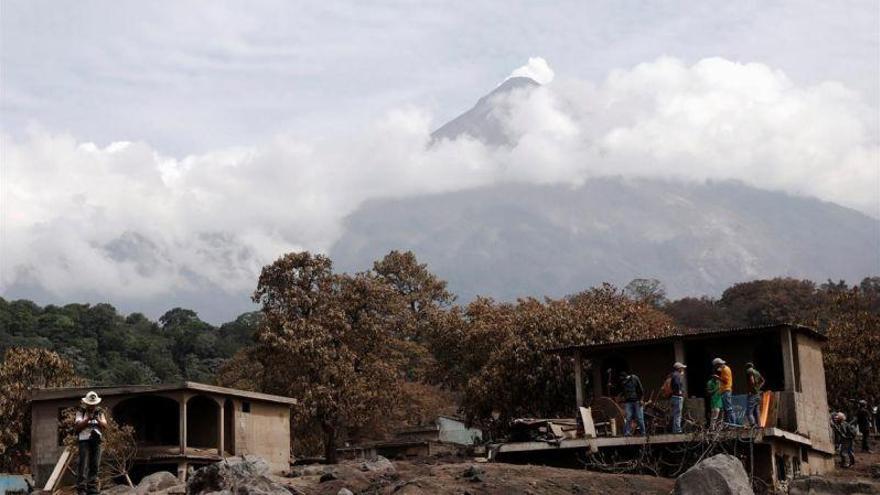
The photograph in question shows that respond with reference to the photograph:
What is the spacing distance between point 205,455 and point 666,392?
1464 cm

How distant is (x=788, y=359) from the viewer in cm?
3117

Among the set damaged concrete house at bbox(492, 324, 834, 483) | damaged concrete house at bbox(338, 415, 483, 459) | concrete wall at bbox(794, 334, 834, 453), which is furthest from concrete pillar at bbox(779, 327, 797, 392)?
damaged concrete house at bbox(338, 415, 483, 459)

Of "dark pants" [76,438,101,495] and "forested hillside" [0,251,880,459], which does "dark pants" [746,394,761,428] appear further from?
"dark pants" [76,438,101,495]

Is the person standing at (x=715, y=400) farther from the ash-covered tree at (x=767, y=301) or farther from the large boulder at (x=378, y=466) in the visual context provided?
the ash-covered tree at (x=767, y=301)

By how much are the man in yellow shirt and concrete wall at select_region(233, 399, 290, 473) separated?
574 inches

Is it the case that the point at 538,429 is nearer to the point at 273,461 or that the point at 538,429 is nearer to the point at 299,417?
the point at 273,461

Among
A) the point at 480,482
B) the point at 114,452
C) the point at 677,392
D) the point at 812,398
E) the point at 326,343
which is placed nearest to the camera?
the point at 480,482

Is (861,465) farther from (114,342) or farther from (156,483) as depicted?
(114,342)

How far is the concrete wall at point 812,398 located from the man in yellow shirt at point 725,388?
8.16 ft

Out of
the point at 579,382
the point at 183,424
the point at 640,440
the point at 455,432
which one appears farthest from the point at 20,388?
the point at 640,440

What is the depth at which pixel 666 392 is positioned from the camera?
29953 mm

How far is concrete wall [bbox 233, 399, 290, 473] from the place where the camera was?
3959 centimetres

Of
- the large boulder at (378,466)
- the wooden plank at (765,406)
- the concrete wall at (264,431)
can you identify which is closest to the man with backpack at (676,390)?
the wooden plank at (765,406)

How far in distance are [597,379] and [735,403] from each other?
16.4 ft
